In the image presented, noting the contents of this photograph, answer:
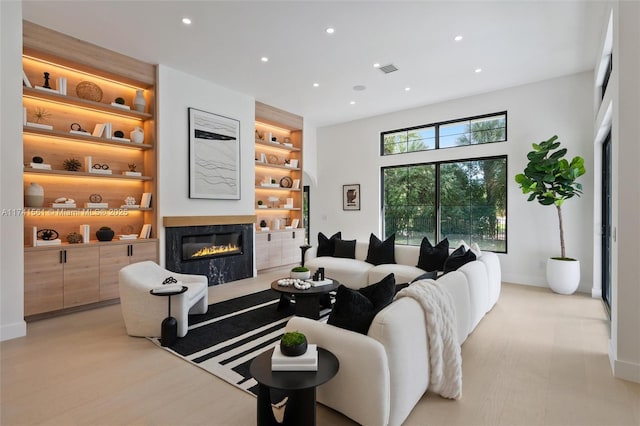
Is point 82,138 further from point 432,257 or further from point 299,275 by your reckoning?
point 432,257

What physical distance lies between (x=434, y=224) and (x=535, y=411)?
4902mm

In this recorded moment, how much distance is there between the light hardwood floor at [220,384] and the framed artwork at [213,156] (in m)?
2.62

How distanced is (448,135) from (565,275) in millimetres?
3246

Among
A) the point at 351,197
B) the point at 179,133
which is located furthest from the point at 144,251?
the point at 351,197

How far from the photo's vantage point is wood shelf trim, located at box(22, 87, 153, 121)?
3.90 meters

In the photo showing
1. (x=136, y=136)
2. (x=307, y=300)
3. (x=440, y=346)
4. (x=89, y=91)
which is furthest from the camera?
(x=136, y=136)

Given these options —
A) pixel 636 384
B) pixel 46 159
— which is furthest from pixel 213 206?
pixel 636 384

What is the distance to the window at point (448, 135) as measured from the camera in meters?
6.01

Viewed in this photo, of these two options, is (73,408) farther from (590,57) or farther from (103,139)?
(590,57)

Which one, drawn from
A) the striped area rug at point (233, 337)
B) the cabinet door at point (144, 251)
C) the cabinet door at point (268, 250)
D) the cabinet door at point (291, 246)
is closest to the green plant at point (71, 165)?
the cabinet door at point (144, 251)

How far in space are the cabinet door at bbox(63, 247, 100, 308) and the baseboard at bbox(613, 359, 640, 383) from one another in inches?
219

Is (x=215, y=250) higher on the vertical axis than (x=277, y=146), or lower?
lower

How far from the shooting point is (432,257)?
15.3 ft

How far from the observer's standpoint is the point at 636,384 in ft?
7.95
